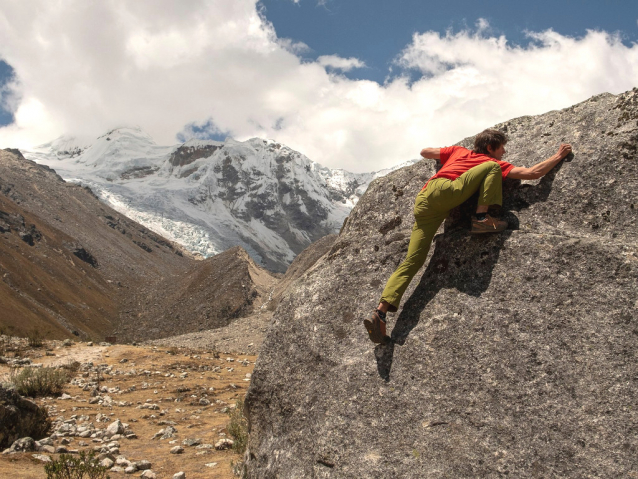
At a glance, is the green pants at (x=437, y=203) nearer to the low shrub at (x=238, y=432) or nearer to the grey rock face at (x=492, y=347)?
the grey rock face at (x=492, y=347)

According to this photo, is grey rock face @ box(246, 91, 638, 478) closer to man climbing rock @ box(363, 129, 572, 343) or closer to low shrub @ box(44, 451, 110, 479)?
man climbing rock @ box(363, 129, 572, 343)

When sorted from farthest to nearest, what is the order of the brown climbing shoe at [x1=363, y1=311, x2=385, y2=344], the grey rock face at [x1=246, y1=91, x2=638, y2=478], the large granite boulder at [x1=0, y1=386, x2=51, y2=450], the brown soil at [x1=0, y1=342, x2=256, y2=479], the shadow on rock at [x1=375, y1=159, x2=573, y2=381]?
the large granite boulder at [x1=0, y1=386, x2=51, y2=450] → the brown soil at [x1=0, y1=342, x2=256, y2=479] → the shadow on rock at [x1=375, y1=159, x2=573, y2=381] → the brown climbing shoe at [x1=363, y1=311, x2=385, y2=344] → the grey rock face at [x1=246, y1=91, x2=638, y2=478]

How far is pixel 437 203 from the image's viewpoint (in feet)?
17.0

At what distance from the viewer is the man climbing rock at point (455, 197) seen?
16.4 feet

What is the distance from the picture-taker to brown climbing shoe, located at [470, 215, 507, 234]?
5.00 m

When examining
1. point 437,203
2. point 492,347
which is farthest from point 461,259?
point 492,347

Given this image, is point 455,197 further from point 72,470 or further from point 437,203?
point 72,470

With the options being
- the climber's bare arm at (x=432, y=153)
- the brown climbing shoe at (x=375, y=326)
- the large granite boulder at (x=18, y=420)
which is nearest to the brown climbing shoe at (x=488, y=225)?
the climber's bare arm at (x=432, y=153)

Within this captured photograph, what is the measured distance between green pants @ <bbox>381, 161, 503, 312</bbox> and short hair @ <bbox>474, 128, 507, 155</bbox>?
1.57 ft

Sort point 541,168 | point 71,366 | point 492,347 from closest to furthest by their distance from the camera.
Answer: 1. point 492,347
2. point 541,168
3. point 71,366

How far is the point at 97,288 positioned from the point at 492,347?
61.9 m

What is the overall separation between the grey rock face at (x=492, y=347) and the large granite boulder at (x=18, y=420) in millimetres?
4242

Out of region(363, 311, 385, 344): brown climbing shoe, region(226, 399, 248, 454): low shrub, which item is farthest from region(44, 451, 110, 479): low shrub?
region(363, 311, 385, 344): brown climbing shoe

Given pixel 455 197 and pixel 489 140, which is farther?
pixel 489 140
